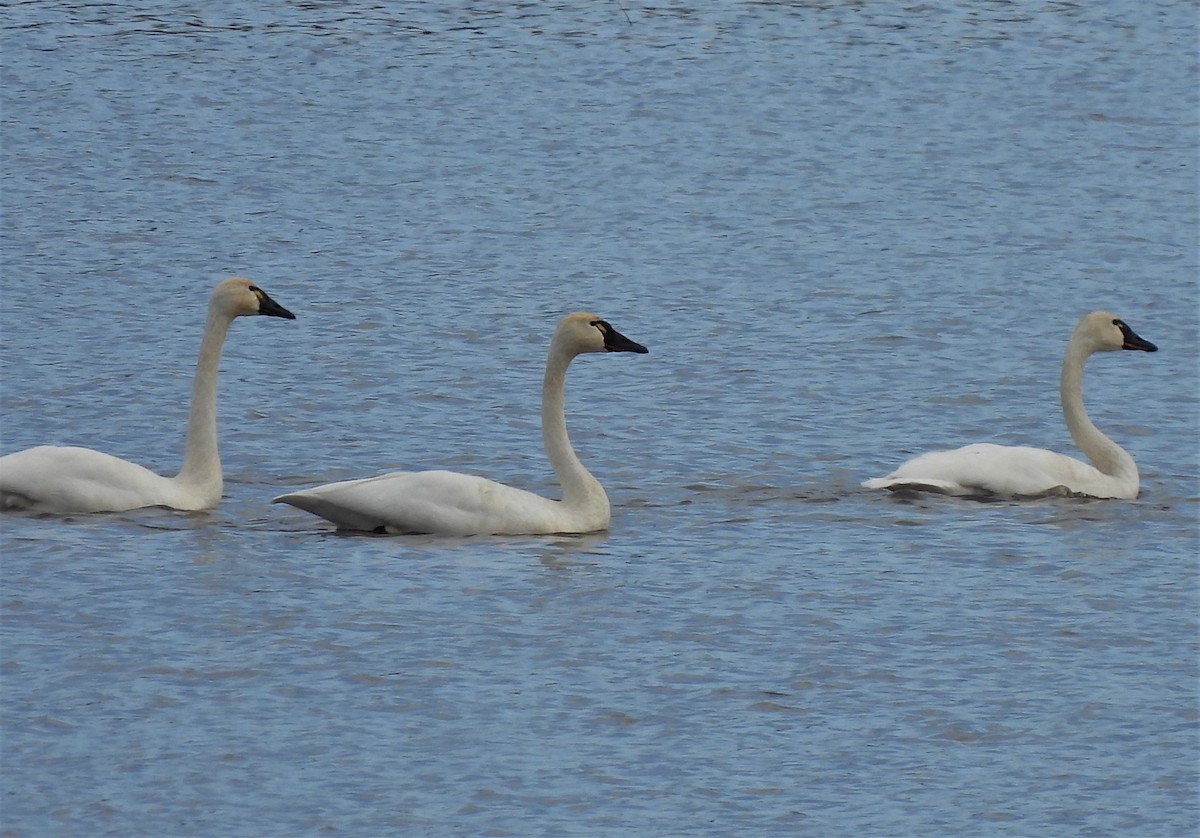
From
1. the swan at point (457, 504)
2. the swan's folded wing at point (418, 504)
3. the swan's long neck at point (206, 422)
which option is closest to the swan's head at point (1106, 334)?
the swan at point (457, 504)

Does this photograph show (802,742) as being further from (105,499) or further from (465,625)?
(105,499)

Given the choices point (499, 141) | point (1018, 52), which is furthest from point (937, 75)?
point (499, 141)

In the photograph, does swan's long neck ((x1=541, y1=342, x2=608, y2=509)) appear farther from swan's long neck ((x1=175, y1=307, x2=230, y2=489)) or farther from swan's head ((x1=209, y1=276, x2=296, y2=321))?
swan's long neck ((x1=175, y1=307, x2=230, y2=489))

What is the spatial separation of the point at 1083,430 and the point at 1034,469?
0.77m

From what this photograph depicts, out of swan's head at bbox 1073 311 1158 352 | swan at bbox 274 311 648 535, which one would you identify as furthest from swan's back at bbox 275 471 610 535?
swan's head at bbox 1073 311 1158 352

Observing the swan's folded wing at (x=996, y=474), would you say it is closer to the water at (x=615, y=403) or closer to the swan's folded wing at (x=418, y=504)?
the water at (x=615, y=403)

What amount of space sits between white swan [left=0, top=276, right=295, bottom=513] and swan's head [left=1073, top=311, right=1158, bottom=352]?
14.5 ft

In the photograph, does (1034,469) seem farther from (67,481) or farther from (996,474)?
(67,481)

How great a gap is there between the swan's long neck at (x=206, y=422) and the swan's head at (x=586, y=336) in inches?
63.8

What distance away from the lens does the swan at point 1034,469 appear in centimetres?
1209

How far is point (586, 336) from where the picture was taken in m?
12.0

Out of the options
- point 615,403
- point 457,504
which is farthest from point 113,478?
point 615,403

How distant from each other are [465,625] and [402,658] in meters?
0.47

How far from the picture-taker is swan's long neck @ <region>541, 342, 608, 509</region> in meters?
11.6
